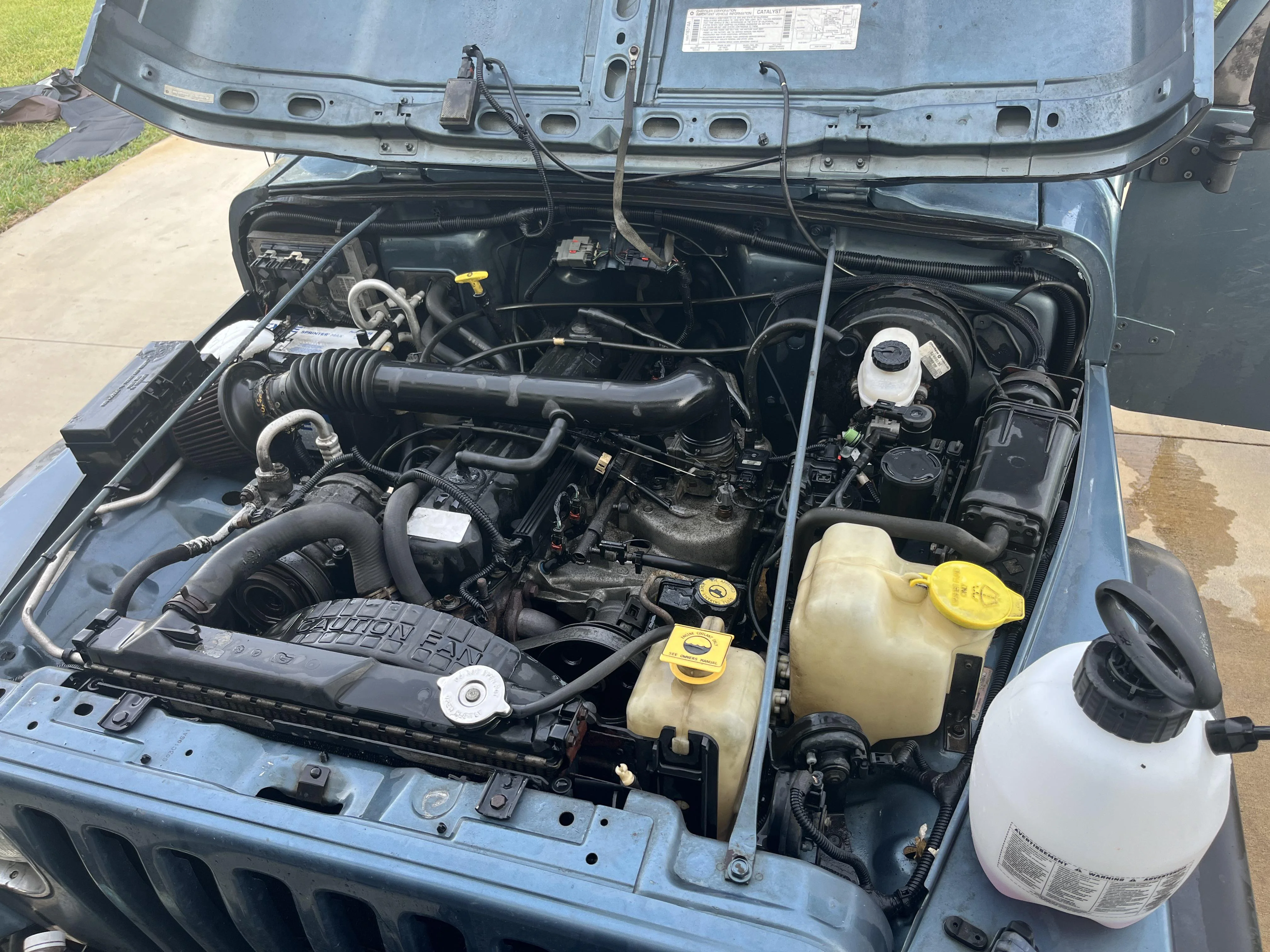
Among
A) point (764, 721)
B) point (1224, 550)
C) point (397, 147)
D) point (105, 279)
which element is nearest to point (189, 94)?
point (397, 147)

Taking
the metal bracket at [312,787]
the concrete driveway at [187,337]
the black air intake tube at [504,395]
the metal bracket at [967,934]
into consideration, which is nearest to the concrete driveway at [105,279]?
the concrete driveway at [187,337]

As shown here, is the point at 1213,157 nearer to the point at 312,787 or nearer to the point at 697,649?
the point at 697,649

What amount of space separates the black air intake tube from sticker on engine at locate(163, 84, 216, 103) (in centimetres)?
85

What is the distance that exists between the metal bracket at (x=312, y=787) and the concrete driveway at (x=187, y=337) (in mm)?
2383

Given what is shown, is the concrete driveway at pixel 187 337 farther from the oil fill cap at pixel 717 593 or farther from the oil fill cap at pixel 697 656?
the oil fill cap at pixel 697 656

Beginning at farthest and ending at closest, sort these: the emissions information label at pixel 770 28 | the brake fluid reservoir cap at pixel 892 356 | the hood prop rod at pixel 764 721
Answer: the emissions information label at pixel 770 28
the brake fluid reservoir cap at pixel 892 356
the hood prop rod at pixel 764 721

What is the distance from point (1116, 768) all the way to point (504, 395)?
4.66 ft

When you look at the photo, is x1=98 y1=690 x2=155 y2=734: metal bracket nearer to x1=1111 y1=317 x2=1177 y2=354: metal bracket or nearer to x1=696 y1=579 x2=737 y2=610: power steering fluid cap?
x1=696 y1=579 x2=737 y2=610: power steering fluid cap

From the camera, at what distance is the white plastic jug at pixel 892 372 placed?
6.08 feet

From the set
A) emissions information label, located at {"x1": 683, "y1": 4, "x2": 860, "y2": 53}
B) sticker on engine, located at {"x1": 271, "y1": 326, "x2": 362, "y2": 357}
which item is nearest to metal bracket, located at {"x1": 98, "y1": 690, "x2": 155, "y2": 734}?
sticker on engine, located at {"x1": 271, "y1": 326, "x2": 362, "y2": 357}

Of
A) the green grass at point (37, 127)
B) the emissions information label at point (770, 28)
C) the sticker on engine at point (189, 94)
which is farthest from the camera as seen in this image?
the green grass at point (37, 127)

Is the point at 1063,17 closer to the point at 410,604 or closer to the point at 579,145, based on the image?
the point at 579,145

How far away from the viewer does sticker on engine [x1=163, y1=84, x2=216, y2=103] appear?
2348mm

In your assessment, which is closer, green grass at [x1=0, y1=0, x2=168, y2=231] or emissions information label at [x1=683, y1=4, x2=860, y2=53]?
emissions information label at [x1=683, y1=4, x2=860, y2=53]
